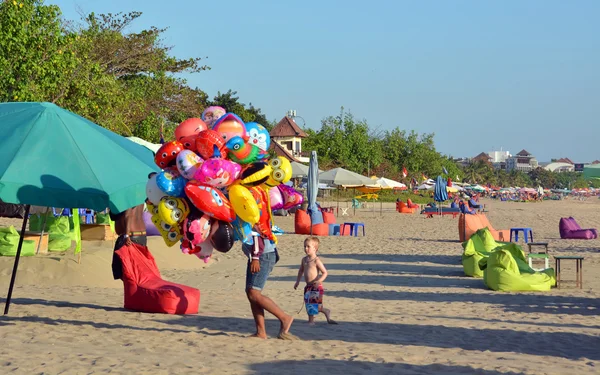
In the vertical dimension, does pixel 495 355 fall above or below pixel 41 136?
below

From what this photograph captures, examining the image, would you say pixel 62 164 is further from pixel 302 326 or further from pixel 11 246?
pixel 11 246

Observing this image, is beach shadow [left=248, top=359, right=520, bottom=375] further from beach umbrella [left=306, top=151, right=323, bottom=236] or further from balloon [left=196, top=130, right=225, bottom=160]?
beach umbrella [left=306, top=151, right=323, bottom=236]

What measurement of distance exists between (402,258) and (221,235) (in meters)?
11.2

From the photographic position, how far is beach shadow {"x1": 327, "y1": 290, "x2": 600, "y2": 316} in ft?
33.7

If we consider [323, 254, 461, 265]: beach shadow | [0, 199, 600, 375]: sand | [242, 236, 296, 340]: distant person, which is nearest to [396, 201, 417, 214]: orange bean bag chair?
[323, 254, 461, 265]: beach shadow

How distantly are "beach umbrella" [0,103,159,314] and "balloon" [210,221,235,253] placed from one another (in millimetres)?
1262

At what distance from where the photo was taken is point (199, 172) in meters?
6.74

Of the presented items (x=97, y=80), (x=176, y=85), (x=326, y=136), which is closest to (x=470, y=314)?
(x=97, y=80)

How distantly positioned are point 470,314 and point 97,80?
14847 millimetres

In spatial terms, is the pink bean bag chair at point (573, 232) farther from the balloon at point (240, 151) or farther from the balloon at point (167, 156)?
the balloon at point (167, 156)

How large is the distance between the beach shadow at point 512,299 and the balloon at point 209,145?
5.02m

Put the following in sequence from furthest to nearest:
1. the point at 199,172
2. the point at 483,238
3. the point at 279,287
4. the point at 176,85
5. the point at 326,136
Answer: the point at 326,136
the point at 176,85
the point at 483,238
the point at 279,287
the point at 199,172

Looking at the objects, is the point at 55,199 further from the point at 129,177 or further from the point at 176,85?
the point at 176,85

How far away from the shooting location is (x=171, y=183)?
271 inches
